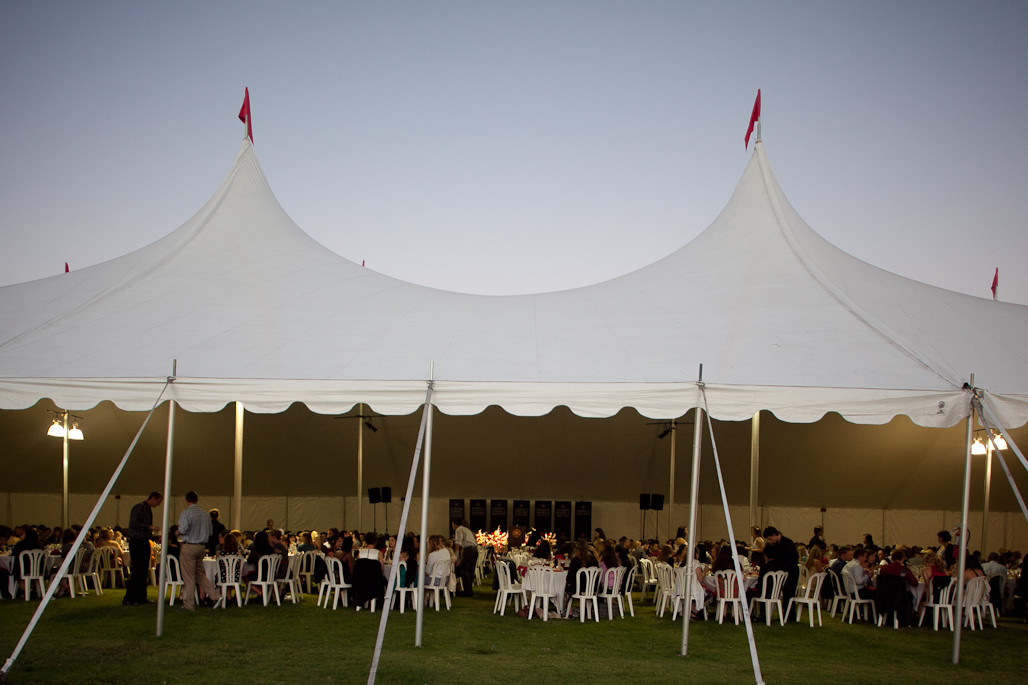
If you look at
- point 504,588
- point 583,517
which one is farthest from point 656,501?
point 504,588

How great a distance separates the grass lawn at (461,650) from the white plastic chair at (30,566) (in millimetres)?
274

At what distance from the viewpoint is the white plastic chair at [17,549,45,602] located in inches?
385

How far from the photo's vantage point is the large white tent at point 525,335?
691cm

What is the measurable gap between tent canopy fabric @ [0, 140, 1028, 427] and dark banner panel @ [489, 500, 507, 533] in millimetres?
8562

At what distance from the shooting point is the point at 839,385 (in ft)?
22.4

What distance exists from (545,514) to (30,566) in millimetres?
10230

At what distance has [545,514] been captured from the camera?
58.2 ft

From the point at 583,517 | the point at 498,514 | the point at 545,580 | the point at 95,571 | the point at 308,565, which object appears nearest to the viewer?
the point at 545,580

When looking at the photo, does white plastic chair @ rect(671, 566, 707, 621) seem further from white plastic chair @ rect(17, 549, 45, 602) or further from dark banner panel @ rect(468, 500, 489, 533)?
dark banner panel @ rect(468, 500, 489, 533)

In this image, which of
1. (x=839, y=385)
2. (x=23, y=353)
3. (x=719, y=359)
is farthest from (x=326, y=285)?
(x=839, y=385)

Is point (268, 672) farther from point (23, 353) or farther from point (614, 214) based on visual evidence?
point (614, 214)

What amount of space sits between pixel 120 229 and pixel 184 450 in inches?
182

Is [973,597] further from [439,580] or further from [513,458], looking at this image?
[513,458]

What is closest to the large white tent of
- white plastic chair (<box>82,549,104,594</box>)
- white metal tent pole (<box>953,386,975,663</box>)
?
white metal tent pole (<box>953,386,975,663</box>)
